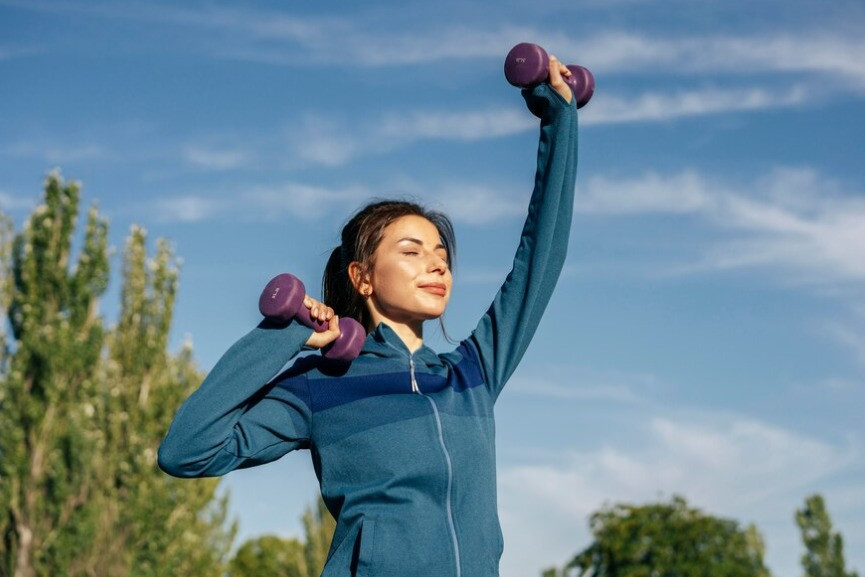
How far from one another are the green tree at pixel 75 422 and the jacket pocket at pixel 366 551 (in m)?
16.9

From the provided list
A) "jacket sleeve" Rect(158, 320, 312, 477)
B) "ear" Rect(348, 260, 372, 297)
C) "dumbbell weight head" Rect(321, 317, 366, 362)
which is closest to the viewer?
"jacket sleeve" Rect(158, 320, 312, 477)

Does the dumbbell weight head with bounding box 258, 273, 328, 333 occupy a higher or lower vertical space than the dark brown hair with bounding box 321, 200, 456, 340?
lower

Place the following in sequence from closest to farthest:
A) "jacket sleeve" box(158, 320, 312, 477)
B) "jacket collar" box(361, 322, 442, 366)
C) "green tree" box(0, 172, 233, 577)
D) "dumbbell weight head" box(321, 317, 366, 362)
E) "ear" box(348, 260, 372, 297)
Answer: "jacket sleeve" box(158, 320, 312, 477), "dumbbell weight head" box(321, 317, 366, 362), "jacket collar" box(361, 322, 442, 366), "ear" box(348, 260, 372, 297), "green tree" box(0, 172, 233, 577)

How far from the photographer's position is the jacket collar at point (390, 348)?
344cm

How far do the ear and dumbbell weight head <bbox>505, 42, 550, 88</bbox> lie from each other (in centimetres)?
81

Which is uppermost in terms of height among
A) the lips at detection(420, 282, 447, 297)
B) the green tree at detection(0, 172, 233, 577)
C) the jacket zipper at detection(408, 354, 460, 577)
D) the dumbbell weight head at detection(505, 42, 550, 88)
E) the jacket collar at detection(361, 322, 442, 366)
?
the green tree at detection(0, 172, 233, 577)

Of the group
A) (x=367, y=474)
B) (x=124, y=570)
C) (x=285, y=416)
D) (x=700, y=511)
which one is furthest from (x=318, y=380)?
(x=700, y=511)

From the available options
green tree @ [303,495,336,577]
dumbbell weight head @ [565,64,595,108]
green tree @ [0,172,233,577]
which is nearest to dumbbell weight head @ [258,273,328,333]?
dumbbell weight head @ [565,64,595,108]

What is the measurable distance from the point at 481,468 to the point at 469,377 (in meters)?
0.33

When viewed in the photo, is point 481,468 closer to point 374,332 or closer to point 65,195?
point 374,332

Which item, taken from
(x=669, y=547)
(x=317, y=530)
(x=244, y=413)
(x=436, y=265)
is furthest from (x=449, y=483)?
(x=669, y=547)

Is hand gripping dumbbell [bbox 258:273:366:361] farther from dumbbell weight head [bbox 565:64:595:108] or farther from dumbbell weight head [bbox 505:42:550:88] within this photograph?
dumbbell weight head [bbox 565:64:595:108]

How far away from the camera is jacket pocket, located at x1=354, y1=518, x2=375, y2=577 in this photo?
118 inches

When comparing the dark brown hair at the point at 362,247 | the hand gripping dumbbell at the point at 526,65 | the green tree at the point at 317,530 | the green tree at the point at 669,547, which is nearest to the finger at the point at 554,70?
the hand gripping dumbbell at the point at 526,65
